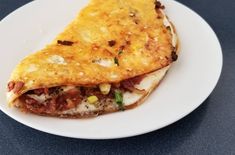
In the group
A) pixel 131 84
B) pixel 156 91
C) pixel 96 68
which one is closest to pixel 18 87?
pixel 96 68

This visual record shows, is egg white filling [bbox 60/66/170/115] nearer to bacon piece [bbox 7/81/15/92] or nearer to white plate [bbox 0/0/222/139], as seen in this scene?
white plate [bbox 0/0/222/139]

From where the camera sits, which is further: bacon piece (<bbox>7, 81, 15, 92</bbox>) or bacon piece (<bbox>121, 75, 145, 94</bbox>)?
bacon piece (<bbox>121, 75, 145, 94</bbox>)

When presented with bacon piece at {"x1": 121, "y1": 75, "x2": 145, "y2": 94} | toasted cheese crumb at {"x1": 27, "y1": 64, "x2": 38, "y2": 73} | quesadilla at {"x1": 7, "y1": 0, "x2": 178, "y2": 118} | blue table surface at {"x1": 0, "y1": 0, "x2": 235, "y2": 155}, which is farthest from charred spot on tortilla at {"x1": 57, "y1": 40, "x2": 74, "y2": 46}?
blue table surface at {"x1": 0, "y1": 0, "x2": 235, "y2": 155}

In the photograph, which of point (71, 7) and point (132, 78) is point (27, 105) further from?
point (71, 7)

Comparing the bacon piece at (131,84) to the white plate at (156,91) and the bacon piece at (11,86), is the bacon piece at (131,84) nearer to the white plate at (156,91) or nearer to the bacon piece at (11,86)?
the white plate at (156,91)

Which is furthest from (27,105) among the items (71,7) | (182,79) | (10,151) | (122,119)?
(71,7)

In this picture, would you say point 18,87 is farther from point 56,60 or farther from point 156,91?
point 156,91

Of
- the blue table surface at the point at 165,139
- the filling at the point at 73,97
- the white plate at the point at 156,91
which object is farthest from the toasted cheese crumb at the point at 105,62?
the blue table surface at the point at 165,139
